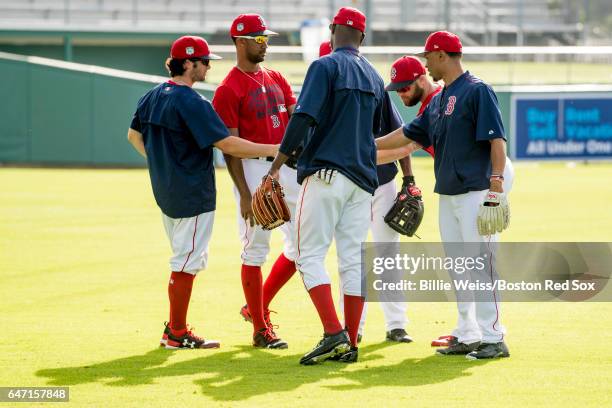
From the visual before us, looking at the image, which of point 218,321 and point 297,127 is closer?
point 297,127

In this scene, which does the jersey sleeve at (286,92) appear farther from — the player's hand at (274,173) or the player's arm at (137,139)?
the player's hand at (274,173)

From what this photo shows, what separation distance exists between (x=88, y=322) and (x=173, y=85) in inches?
82.7

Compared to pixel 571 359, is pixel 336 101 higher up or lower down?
higher up

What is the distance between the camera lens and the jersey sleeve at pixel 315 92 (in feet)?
20.5

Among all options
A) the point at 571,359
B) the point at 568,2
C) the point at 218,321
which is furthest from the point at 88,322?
the point at 568,2

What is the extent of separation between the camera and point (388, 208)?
7602 mm

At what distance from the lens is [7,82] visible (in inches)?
1029

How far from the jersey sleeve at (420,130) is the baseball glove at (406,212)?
0.43 metres

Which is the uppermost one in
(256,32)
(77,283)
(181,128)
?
(256,32)

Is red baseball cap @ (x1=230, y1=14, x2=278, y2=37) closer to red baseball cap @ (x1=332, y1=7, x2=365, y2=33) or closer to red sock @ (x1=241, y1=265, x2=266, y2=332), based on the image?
red baseball cap @ (x1=332, y1=7, x2=365, y2=33)

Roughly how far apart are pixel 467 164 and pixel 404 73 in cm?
100

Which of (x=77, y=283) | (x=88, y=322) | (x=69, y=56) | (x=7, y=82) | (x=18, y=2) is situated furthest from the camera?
(x=18, y=2)

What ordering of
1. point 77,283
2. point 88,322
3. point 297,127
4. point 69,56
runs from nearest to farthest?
point 297,127
point 88,322
point 77,283
point 69,56

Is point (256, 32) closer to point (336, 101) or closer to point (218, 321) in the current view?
point (336, 101)
